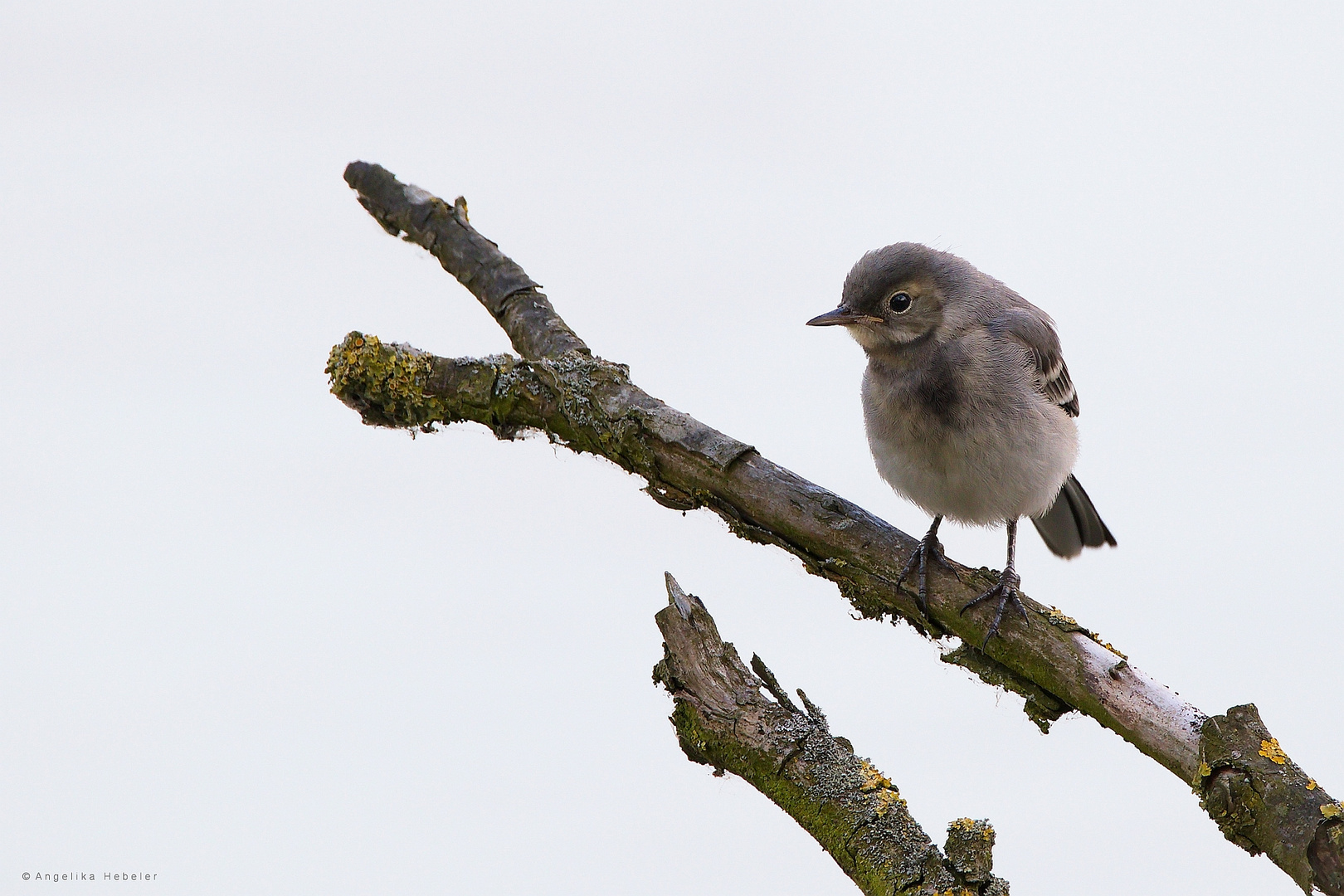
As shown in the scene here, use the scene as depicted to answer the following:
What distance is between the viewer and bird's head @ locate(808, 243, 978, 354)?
3.40 meters

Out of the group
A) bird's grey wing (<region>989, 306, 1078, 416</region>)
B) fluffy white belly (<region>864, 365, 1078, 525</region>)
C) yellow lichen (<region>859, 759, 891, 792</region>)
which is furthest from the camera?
bird's grey wing (<region>989, 306, 1078, 416</region>)

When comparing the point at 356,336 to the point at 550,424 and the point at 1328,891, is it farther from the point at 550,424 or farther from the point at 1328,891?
the point at 1328,891

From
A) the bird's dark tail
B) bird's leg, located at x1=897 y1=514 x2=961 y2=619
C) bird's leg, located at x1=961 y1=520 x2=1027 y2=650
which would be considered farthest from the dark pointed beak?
the bird's dark tail

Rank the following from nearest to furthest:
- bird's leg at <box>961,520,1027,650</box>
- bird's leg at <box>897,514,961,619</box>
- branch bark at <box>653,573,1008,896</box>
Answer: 1. branch bark at <box>653,573,1008,896</box>
2. bird's leg at <box>961,520,1027,650</box>
3. bird's leg at <box>897,514,961,619</box>

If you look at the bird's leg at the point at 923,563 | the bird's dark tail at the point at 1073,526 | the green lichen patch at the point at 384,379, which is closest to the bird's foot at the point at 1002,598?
the bird's leg at the point at 923,563

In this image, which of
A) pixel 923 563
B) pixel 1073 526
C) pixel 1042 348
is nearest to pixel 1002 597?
pixel 923 563

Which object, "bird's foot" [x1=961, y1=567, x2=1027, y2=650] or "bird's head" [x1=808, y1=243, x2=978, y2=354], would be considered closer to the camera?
"bird's foot" [x1=961, y1=567, x2=1027, y2=650]

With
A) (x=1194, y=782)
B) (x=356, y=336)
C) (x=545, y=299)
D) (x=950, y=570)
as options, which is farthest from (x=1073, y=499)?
(x=356, y=336)

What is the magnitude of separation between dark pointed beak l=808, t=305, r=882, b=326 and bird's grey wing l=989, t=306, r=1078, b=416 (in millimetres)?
399

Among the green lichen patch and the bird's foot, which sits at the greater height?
the green lichen patch

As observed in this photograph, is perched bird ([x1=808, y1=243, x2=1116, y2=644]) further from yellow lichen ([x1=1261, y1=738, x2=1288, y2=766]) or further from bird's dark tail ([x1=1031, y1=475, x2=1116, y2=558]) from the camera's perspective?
yellow lichen ([x1=1261, y1=738, x2=1288, y2=766])

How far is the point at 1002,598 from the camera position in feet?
9.32

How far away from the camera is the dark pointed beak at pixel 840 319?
3398 millimetres

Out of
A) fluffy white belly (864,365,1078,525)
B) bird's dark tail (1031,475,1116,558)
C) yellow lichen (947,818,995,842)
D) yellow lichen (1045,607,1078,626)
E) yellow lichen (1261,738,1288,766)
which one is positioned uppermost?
bird's dark tail (1031,475,1116,558)
